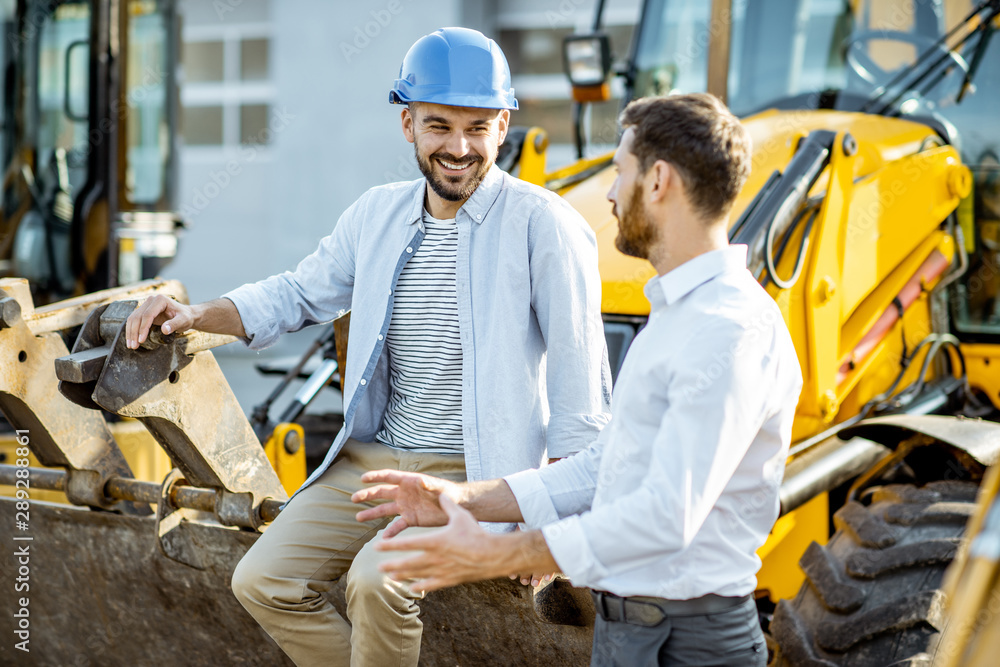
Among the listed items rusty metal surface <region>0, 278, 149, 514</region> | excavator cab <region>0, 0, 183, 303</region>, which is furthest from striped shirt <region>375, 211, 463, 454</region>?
excavator cab <region>0, 0, 183, 303</region>

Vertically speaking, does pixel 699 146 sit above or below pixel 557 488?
above

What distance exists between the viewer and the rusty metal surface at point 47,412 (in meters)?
2.95

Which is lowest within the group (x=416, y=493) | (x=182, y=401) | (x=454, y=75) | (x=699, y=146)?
(x=182, y=401)

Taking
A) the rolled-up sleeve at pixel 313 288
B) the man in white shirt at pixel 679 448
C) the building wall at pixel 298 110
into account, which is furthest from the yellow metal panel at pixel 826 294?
the building wall at pixel 298 110

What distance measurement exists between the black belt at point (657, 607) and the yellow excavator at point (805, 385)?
79 cm

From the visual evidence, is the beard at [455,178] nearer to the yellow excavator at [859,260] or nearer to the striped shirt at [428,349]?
the striped shirt at [428,349]

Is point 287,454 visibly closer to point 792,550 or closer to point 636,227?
point 792,550

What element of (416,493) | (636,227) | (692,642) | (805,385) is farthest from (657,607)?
(805,385)

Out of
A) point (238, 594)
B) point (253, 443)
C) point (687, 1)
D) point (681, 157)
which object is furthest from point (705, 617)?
point (687, 1)

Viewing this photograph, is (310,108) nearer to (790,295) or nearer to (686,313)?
(790,295)

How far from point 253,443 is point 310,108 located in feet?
37.8

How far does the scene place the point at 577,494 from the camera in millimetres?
2061

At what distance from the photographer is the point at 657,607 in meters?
1.74

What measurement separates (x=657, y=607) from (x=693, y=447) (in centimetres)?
32
